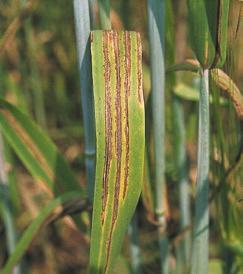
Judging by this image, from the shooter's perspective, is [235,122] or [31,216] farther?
[31,216]

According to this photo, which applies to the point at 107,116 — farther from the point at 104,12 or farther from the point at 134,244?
the point at 134,244

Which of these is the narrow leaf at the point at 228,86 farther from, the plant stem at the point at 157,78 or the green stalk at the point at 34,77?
the green stalk at the point at 34,77

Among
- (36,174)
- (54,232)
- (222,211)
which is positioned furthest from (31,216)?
(222,211)

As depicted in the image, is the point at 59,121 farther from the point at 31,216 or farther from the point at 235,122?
the point at 235,122

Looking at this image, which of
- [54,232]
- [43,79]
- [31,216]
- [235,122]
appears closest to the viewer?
[235,122]

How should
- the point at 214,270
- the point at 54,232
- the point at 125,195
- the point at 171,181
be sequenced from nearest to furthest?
the point at 125,195
the point at 214,270
the point at 171,181
the point at 54,232

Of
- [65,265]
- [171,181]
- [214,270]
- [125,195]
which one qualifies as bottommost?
[65,265]

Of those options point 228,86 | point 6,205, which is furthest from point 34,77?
point 228,86

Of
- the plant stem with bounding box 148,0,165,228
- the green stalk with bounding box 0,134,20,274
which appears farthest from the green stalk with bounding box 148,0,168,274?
the green stalk with bounding box 0,134,20,274
